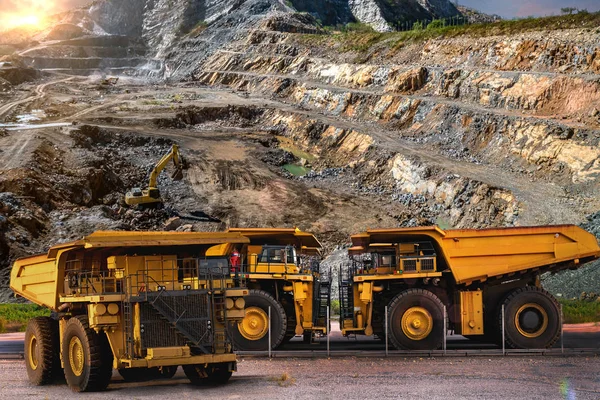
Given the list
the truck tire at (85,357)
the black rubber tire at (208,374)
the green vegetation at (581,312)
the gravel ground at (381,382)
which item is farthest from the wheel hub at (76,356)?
the green vegetation at (581,312)

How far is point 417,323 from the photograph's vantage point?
73.4 ft

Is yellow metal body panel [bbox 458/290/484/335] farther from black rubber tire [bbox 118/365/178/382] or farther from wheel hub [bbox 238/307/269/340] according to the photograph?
black rubber tire [bbox 118/365/178/382]

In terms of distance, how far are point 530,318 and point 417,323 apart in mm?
2996

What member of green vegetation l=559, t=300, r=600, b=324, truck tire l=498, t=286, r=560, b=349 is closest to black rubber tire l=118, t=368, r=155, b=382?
truck tire l=498, t=286, r=560, b=349

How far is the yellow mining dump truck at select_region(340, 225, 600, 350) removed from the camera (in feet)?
73.2

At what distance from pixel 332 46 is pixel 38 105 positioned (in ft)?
101

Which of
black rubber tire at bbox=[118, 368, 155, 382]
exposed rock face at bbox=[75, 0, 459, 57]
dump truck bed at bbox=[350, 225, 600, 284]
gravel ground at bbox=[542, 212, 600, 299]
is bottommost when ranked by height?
black rubber tire at bbox=[118, 368, 155, 382]

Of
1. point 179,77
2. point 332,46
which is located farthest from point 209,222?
point 179,77

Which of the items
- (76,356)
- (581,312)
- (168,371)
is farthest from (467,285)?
(76,356)

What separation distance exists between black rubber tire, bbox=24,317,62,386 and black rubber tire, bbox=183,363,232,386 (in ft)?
9.55

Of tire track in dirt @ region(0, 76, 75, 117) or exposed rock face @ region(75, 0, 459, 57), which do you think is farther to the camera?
exposed rock face @ region(75, 0, 459, 57)

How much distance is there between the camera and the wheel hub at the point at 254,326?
22.4m

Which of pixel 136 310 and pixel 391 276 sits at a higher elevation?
pixel 391 276

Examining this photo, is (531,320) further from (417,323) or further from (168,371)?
(168,371)
